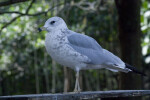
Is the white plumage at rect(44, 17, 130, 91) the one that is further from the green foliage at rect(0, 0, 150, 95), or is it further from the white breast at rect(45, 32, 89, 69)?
the green foliage at rect(0, 0, 150, 95)

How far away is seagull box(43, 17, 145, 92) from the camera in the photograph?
2.74 metres

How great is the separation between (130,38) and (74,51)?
1.72m

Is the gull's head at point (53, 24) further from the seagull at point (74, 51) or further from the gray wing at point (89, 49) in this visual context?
the gray wing at point (89, 49)

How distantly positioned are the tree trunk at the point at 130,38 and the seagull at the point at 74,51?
1383mm

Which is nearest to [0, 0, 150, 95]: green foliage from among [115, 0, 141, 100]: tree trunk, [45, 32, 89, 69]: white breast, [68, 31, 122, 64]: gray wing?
[115, 0, 141, 100]: tree trunk

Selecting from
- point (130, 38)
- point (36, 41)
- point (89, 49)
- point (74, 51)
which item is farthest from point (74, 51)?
point (36, 41)

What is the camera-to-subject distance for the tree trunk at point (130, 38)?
4328mm

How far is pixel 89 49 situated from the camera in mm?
2920

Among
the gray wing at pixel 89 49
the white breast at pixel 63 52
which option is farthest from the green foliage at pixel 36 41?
the white breast at pixel 63 52

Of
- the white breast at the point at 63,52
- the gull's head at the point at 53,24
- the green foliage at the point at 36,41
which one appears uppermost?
the green foliage at the point at 36,41

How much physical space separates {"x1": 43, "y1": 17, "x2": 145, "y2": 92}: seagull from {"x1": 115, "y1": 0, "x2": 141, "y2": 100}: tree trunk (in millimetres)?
1383

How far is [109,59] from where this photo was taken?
2.92 metres

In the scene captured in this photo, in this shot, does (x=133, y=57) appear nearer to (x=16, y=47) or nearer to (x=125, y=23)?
(x=125, y=23)

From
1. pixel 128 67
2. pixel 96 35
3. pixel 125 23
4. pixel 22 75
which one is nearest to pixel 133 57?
pixel 125 23
